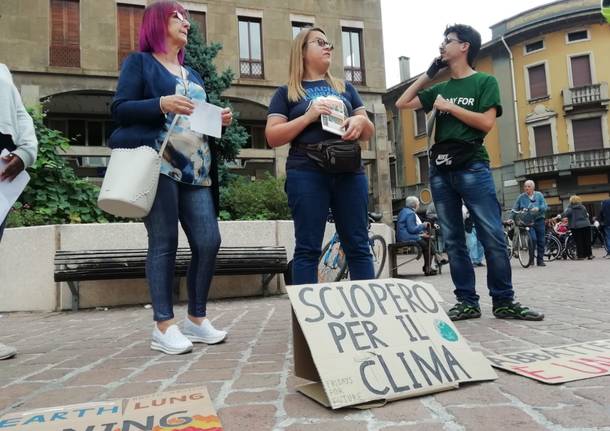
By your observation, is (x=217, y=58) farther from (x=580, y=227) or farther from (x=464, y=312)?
(x=464, y=312)

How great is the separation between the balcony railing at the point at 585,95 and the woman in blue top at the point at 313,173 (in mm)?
27490

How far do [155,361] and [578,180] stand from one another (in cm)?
2844

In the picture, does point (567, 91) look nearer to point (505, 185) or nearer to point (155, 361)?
point (505, 185)

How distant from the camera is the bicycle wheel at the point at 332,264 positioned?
6.01 metres

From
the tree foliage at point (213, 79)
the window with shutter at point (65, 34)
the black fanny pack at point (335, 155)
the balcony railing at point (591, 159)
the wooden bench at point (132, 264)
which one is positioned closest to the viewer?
the black fanny pack at point (335, 155)

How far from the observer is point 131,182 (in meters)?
2.54

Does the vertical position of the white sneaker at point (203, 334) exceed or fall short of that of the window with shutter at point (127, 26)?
it falls short

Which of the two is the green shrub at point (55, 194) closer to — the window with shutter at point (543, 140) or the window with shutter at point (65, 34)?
the window with shutter at point (65, 34)

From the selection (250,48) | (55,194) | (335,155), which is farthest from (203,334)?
(250,48)

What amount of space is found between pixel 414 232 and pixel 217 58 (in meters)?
11.7

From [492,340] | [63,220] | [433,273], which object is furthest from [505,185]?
[492,340]

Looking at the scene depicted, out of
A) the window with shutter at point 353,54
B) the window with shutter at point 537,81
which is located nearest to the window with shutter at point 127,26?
the window with shutter at point 353,54

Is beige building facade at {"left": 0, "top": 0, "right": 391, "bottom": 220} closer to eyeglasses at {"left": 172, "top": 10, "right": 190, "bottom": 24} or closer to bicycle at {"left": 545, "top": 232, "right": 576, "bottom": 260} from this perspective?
bicycle at {"left": 545, "top": 232, "right": 576, "bottom": 260}

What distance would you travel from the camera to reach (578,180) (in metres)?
26.6
